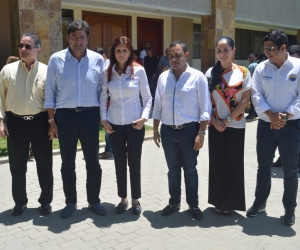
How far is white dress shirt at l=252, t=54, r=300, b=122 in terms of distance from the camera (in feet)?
12.4

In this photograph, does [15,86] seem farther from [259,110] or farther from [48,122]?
[259,110]

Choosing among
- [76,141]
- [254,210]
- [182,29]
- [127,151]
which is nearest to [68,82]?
[76,141]

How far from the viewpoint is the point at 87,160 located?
167 inches

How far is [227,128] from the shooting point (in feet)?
13.1

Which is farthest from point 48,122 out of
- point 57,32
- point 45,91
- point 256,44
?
point 256,44

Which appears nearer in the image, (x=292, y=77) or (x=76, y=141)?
(x=292, y=77)

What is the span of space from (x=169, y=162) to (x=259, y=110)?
3.72ft

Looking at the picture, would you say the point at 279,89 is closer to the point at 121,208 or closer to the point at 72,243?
the point at 121,208

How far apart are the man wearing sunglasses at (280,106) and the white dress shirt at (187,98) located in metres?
0.56

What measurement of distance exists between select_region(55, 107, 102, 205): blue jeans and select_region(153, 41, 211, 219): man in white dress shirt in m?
0.77

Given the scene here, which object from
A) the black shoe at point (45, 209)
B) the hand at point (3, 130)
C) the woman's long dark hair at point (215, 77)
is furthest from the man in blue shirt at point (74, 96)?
the woman's long dark hair at point (215, 77)

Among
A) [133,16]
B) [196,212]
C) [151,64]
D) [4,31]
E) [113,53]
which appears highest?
[133,16]

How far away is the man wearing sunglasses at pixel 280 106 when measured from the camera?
3.79m

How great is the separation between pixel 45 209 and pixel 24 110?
1.19 m
